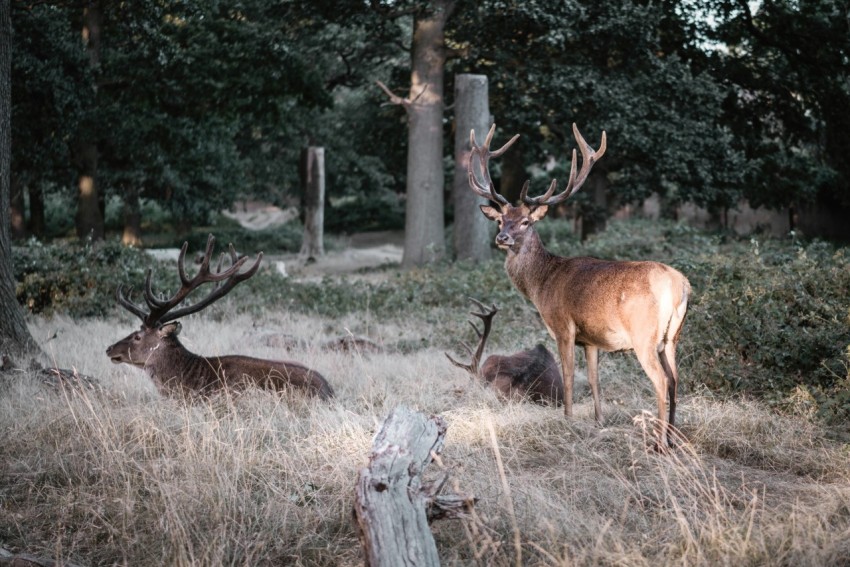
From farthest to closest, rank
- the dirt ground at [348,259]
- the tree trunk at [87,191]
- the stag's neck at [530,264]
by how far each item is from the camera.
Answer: the tree trunk at [87,191] < the dirt ground at [348,259] < the stag's neck at [530,264]

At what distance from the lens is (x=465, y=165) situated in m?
17.0

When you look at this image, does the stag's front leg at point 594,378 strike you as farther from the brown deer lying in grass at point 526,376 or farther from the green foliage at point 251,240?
the green foliage at point 251,240

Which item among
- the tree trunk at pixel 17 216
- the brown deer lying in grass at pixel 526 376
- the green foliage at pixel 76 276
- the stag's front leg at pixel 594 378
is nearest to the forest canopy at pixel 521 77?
the tree trunk at pixel 17 216

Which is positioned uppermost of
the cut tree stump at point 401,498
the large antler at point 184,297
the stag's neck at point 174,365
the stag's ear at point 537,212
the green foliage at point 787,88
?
the green foliage at point 787,88

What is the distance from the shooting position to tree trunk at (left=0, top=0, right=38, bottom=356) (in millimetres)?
7387

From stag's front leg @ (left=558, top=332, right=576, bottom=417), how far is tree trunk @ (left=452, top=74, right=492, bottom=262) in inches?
431

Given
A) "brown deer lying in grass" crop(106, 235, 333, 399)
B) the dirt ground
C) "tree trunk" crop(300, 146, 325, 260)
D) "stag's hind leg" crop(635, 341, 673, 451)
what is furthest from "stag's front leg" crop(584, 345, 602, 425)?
"tree trunk" crop(300, 146, 325, 260)

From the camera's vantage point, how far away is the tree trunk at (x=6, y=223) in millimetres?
7387

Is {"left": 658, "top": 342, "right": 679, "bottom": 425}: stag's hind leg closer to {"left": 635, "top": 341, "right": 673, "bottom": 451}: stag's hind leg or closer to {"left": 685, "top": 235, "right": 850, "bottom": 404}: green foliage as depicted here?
{"left": 635, "top": 341, "right": 673, "bottom": 451}: stag's hind leg

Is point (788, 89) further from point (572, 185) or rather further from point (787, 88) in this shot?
point (572, 185)

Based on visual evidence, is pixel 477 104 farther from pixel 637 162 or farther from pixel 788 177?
pixel 788 177

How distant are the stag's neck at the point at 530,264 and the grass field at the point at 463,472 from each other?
2.90 ft

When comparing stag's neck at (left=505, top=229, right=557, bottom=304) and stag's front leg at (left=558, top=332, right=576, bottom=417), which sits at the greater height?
stag's neck at (left=505, top=229, right=557, bottom=304)

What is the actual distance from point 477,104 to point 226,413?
11.8 meters
